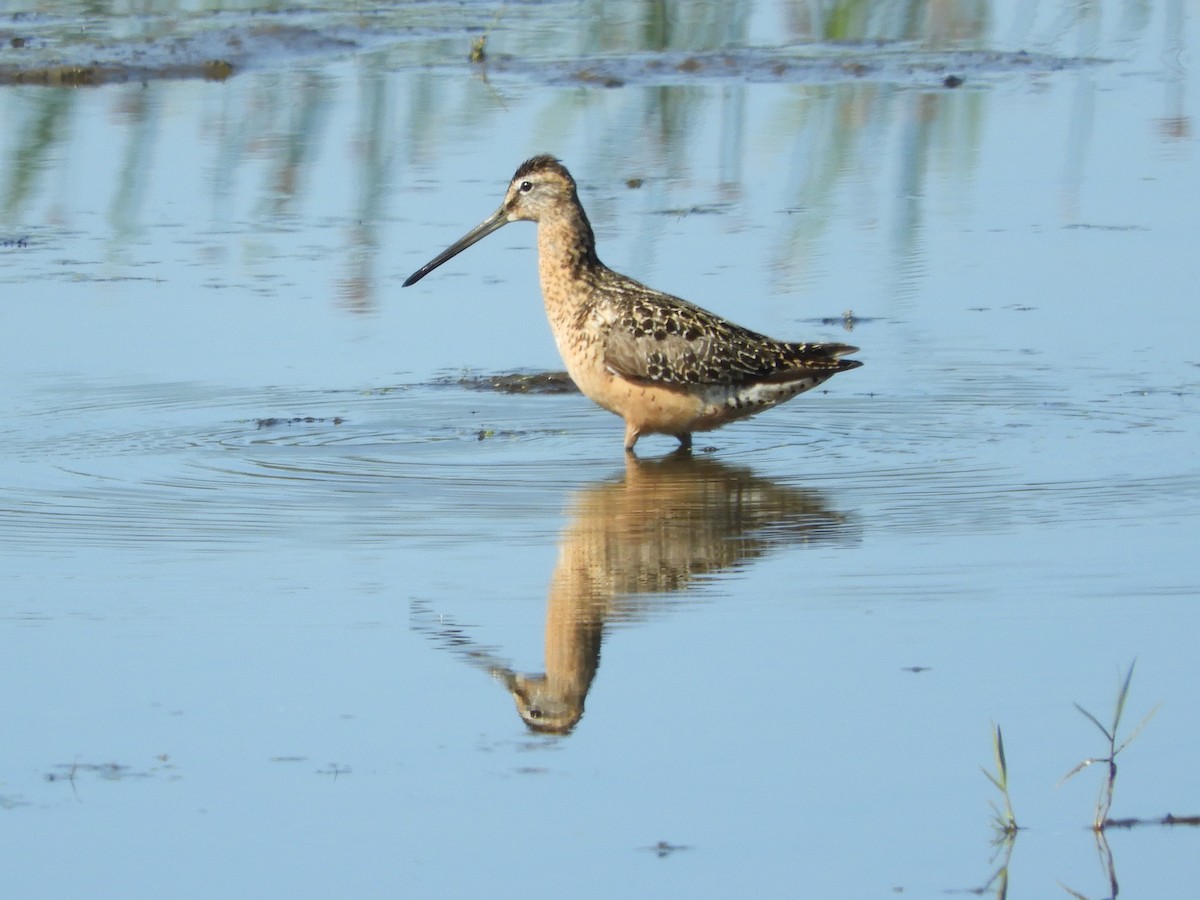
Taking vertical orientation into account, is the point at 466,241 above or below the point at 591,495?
above

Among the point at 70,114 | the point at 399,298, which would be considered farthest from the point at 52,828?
the point at 70,114

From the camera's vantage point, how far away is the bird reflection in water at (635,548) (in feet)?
17.8

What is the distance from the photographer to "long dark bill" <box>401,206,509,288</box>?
Result: 987 cm

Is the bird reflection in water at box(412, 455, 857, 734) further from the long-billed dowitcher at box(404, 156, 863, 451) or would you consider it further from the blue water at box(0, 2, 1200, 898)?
the long-billed dowitcher at box(404, 156, 863, 451)

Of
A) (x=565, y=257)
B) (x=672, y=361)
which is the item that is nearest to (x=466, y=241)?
(x=565, y=257)

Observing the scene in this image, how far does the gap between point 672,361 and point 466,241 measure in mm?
1615

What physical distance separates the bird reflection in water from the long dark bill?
65.2 inches

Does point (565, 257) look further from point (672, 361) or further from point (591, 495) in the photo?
point (591, 495)

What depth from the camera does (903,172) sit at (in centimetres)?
1276

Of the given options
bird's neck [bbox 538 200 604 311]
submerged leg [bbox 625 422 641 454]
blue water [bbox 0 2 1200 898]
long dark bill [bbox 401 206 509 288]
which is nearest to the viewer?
blue water [bbox 0 2 1200 898]

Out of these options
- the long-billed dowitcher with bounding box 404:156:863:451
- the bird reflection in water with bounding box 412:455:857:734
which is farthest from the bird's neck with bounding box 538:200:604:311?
the bird reflection in water with bounding box 412:455:857:734

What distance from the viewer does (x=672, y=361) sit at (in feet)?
28.8

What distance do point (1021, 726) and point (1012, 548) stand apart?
166 centimetres

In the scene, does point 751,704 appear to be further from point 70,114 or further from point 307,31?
point 307,31
